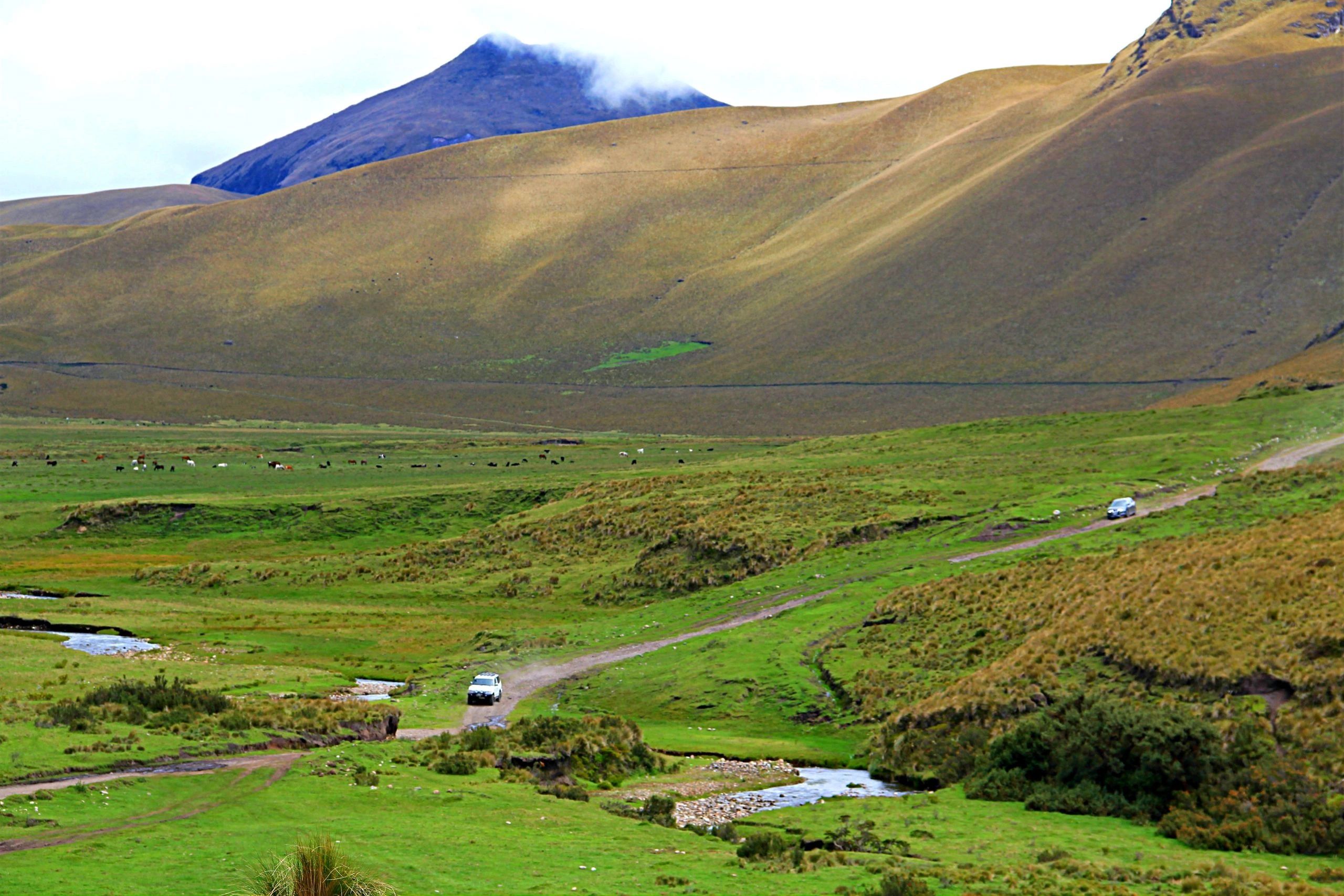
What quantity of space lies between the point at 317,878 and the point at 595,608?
164 ft

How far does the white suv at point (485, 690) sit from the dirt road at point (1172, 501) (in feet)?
73.5

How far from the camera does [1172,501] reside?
66188mm

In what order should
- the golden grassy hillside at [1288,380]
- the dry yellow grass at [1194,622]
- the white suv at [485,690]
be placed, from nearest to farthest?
1. the dry yellow grass at [1194,622]
2. the white suv at [485,690]
3. the golden grassy hillside at [1288,380]

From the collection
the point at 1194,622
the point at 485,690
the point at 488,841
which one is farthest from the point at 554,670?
the point at 488,841

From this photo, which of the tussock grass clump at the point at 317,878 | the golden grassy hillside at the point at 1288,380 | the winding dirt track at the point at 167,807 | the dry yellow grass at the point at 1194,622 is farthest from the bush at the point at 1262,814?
the golden grassy hillside at the point at 1288,380

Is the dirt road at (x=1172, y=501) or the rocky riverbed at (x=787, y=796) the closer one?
the rocky riverbed at (x=787, y=796)

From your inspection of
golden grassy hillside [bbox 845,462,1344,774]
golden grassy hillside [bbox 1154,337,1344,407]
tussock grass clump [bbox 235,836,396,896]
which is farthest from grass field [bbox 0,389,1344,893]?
golden grassy hillside [bbox 1154,337,1344,407]

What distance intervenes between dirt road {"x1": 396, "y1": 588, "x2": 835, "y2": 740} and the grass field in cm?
99

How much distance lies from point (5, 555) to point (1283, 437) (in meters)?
77.8

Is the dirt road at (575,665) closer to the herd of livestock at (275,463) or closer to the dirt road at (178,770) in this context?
the dirt road at (178,770)

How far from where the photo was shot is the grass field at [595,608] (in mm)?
24562

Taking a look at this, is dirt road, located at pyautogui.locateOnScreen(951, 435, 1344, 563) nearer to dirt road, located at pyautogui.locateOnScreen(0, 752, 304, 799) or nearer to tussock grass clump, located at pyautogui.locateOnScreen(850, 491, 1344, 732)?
tussock grass clump, located at pyautogui.locateOnScreen(850, 491, 1344, 732)

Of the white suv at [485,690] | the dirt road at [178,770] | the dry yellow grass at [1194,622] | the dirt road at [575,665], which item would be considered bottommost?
the dirt road at [575,665]

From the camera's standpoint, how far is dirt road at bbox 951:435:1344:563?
2384 inches
